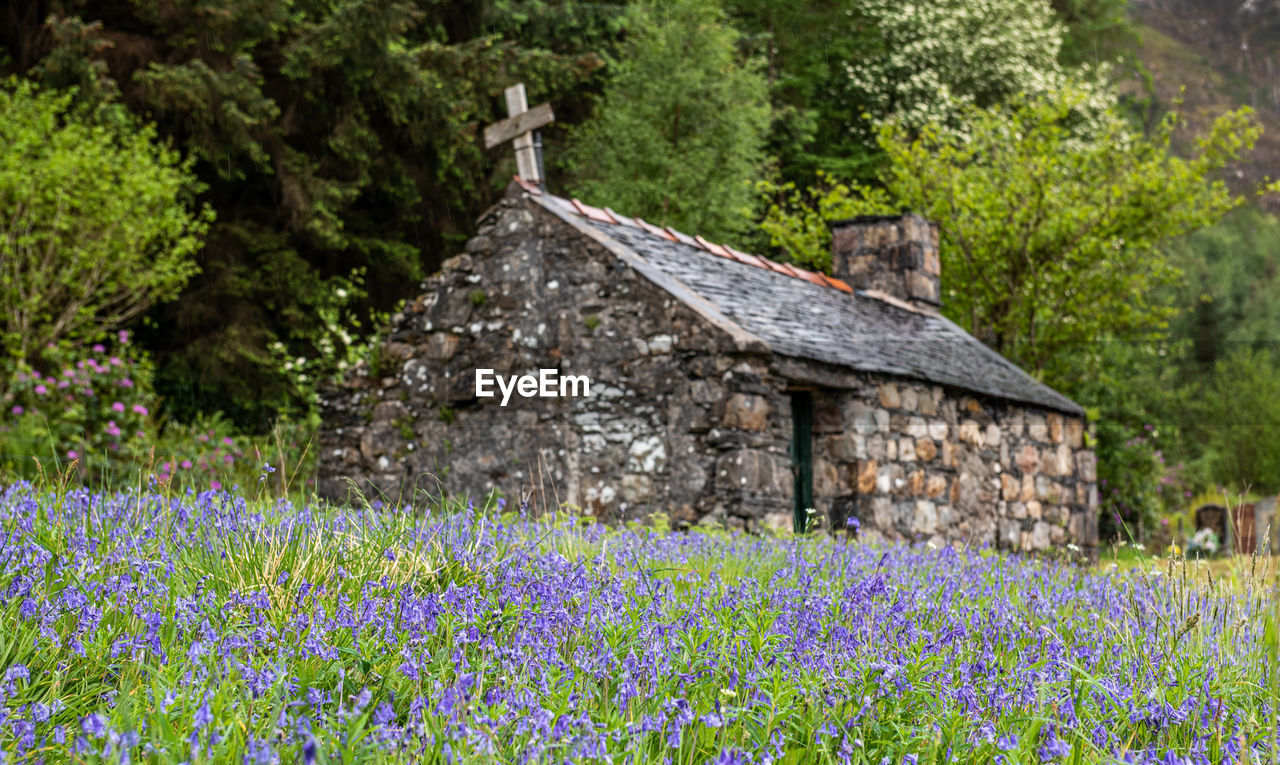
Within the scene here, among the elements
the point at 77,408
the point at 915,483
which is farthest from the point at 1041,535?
the point at 77,408

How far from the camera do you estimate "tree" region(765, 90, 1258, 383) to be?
16.6 m

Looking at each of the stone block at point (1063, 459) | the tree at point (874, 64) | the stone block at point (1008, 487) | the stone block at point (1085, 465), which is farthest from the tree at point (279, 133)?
the stone block at point (1085, 465)

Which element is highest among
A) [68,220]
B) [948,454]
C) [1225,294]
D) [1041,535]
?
[1225,294]

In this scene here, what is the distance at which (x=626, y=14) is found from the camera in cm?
2019

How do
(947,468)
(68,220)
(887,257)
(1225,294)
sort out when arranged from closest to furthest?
1. (947,468)
2. (68,220)
3. (887,257)
4. (1225,294)

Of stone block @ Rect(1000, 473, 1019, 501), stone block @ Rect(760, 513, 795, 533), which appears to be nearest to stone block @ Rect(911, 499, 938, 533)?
stone block @ Rect(1000, 473, 1019, 501)

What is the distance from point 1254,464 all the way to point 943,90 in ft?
46.3

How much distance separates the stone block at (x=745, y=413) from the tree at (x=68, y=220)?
909 centimetres

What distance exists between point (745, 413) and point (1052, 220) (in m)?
10.4

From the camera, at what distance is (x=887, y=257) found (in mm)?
13859

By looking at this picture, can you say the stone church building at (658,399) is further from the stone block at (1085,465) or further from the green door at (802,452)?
the stone block at (1085,465)

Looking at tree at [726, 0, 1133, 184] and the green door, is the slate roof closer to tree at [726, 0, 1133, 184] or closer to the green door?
the green door

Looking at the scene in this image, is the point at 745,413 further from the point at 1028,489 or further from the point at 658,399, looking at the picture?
the point at 1028,489

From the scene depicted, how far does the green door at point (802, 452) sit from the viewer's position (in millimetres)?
9141
